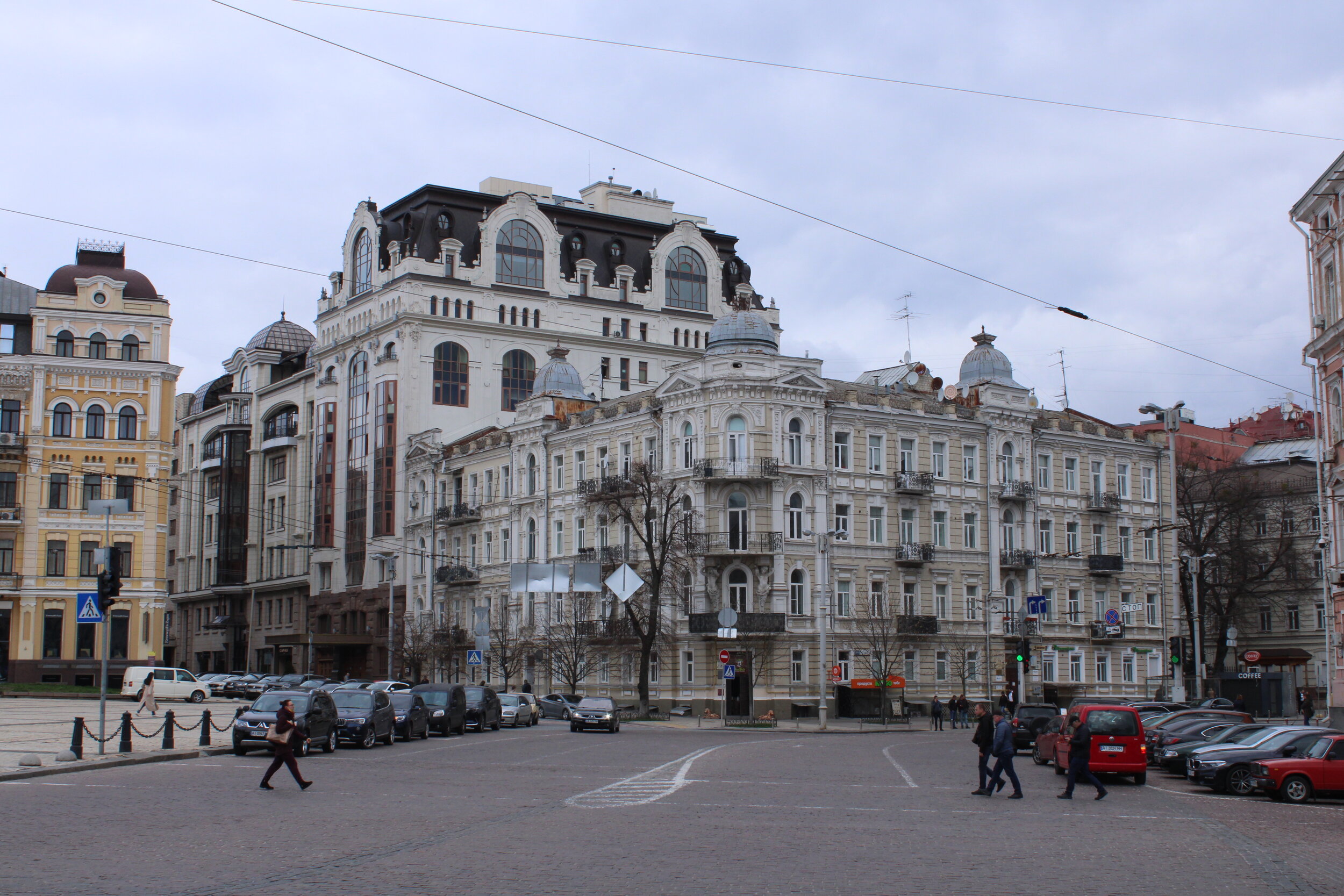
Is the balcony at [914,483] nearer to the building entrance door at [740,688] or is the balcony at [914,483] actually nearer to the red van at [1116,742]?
the building entrance door at [740,688]

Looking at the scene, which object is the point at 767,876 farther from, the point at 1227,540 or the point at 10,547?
the point at 1227,540

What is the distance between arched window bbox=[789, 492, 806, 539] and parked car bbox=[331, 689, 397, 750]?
2765cm

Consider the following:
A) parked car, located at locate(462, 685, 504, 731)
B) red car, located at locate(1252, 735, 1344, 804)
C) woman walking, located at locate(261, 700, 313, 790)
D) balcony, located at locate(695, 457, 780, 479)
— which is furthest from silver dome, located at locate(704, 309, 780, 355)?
woman walking, located at locate(261, 700, 313, 790)

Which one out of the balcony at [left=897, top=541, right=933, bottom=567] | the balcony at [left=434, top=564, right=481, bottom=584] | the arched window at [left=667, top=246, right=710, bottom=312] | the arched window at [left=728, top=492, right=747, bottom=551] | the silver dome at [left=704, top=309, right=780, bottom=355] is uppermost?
the arched window at [left=667, top=246, right=710, bottom=312]

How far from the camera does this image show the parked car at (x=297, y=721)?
33.2 meters

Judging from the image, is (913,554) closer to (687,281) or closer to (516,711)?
(516,711)

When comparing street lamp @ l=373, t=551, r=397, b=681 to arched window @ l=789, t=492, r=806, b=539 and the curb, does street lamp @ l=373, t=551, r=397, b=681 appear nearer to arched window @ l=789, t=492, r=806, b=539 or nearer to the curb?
arched window @ l=789, t=492, r=806, b=539

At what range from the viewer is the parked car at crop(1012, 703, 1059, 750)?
41.8 meters

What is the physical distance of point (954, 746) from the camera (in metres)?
45.2

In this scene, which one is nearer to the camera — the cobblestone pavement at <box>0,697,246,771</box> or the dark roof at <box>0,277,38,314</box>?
the cobblestone pavement at <box>0,697,246,771</box>

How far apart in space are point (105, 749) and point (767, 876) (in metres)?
22.9

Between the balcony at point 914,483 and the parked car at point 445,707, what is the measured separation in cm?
2725

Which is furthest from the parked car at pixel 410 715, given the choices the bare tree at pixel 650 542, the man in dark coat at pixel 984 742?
the man in dark coat at pixel 984 742

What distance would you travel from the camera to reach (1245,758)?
94.1ft
